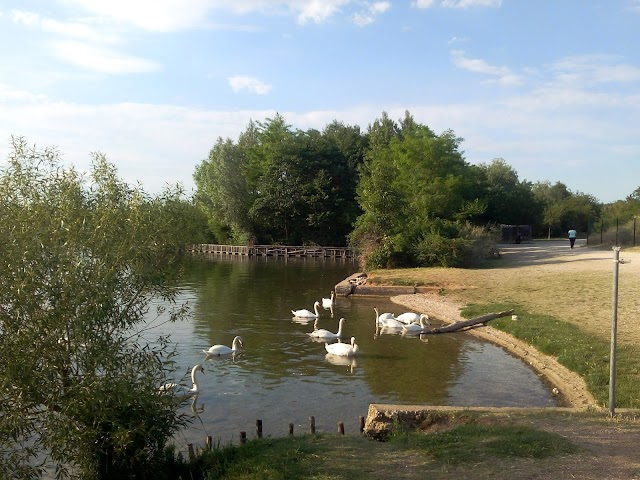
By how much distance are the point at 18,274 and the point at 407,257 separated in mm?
32742

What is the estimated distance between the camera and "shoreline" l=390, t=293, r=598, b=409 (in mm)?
12852

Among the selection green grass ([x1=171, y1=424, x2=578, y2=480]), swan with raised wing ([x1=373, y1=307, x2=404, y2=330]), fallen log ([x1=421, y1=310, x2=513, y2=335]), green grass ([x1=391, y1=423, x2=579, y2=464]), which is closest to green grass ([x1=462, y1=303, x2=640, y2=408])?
fallen log ([x1=421, y1=310, x2=513, y2=335])

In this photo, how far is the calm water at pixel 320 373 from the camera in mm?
12305

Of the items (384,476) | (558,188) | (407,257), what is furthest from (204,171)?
(384,476)

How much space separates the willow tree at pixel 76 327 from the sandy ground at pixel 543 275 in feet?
23.7

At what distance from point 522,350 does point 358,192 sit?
31.6 m

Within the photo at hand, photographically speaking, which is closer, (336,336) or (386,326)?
(336,336)

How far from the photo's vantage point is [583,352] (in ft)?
48.7

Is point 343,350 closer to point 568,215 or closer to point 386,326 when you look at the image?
point 386,326

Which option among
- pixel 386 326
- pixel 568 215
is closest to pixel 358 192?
pixel 386 326

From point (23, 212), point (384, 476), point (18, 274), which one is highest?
point (23, 212)

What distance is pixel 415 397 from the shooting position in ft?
Answer: 44.2

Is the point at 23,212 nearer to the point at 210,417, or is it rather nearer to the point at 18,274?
the point at 18,274

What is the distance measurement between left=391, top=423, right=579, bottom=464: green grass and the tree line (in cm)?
3070
